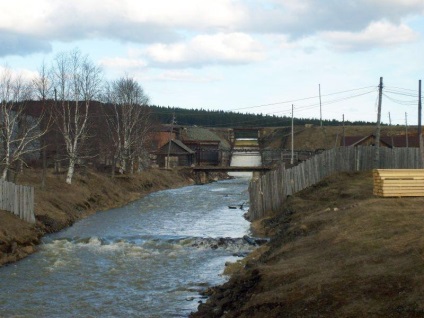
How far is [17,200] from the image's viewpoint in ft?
90.6

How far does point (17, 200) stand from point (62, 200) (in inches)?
360

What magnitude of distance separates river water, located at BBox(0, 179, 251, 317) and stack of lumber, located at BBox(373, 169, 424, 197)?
6.48 metres

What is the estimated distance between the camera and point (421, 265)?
12070 millimetres

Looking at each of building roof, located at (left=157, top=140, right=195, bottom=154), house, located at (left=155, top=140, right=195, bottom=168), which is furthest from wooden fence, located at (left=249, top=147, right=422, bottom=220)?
building roof, located at (left=157, top=140, right=195, bottom=154)

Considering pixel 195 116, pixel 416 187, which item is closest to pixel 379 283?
pixel 416 187

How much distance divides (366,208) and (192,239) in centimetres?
840

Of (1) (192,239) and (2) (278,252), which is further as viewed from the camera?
(1) (192,239)

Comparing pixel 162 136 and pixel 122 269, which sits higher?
pixel 162 136

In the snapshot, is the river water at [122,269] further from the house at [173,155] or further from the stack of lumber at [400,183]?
the house at [173,155]

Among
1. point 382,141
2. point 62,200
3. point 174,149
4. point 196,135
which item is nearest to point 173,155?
point 174,149

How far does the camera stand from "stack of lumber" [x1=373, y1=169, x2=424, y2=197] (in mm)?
25812

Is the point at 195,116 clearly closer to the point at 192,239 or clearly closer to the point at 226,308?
the point at 192,239

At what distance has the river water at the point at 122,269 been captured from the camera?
16.2m

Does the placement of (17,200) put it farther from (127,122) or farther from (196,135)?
(196,135)
